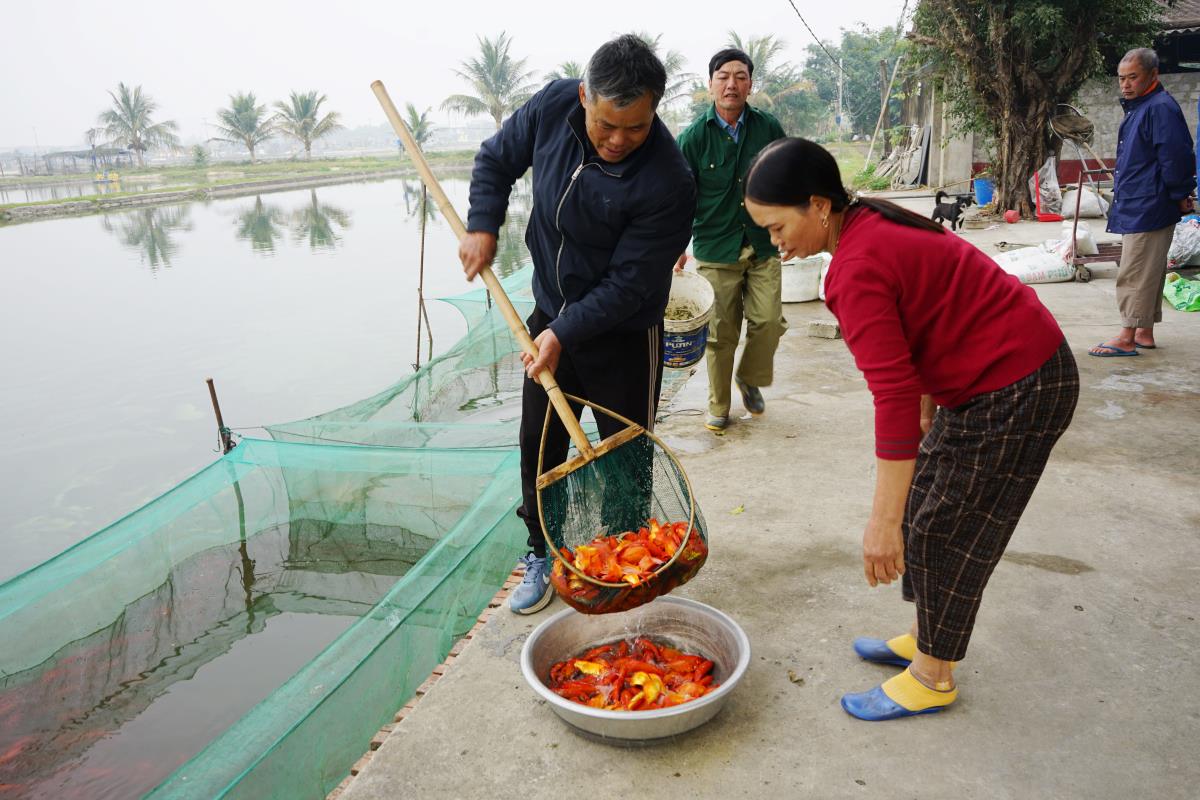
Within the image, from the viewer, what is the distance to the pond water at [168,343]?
6.71 metres

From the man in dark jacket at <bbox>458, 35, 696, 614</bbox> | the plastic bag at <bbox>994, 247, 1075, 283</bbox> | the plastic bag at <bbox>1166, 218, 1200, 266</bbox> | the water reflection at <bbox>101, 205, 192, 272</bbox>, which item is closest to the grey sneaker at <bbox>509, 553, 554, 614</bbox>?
the man in dark jacket at <bbox>458, 35, 696, 614</bbox>

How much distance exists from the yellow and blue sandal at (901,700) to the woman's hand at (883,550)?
42cm

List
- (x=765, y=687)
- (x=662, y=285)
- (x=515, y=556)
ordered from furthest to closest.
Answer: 1. (x=515, y=556)
2. (x=662, y=285)
3. (x=765, y=687)

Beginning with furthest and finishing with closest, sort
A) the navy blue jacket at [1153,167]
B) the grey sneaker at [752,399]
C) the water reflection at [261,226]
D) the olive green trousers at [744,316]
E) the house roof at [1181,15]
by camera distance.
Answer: the water reflection at [261,226] < the house roof at [1181,15] < the navy blue jacket at [1153,167] < the grey sneaker at [752,399] < the olive green trousers at [744,316]

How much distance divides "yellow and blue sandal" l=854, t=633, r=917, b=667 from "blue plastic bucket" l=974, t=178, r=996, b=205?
11752 mm

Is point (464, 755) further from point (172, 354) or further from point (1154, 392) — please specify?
point (172, 354)

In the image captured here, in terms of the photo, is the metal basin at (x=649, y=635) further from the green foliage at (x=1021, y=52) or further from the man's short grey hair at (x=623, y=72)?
the green foliage at (x=1021, y=52)

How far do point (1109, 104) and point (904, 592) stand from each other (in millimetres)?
13527

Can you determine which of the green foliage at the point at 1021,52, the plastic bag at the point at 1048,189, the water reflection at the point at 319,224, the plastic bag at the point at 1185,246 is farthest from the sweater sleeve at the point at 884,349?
the water reflection at the point at 319,224

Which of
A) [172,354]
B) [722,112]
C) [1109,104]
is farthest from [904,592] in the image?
[1109,104]

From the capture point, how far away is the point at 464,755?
6.41 ft

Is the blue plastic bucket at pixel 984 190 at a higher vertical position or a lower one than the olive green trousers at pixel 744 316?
higher

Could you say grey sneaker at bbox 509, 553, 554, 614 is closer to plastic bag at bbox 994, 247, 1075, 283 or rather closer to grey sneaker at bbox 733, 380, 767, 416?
grey sneaker at bbox 733, 380, 767, 416

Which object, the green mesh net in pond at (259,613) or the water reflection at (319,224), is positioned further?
the water reflection at (319,224)
